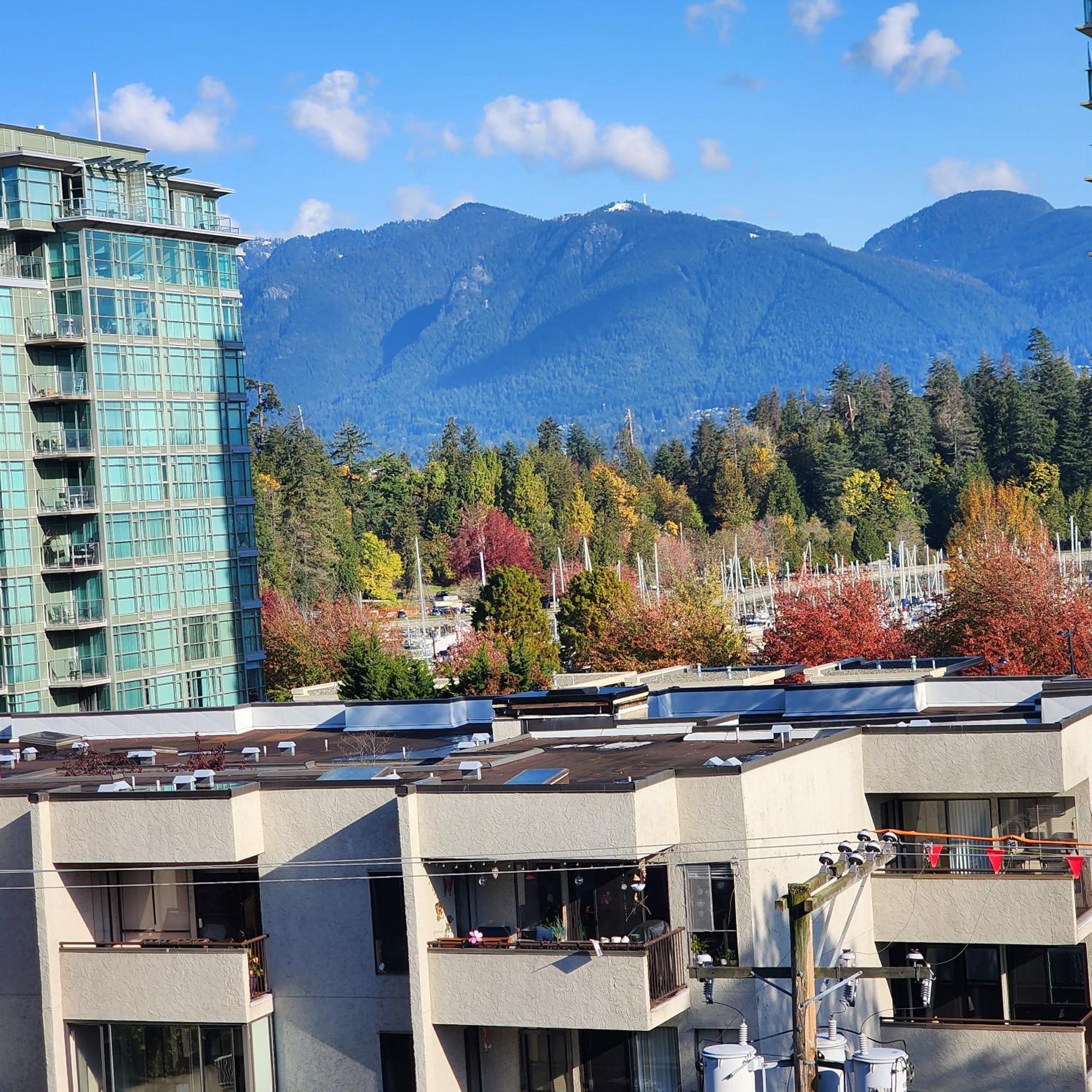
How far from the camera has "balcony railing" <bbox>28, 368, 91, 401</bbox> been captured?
2625 inches

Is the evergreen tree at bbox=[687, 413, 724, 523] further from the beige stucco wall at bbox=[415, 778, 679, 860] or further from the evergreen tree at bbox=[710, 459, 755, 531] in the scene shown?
the beige stucco wall at bbox=[415, 778, 679, 860]

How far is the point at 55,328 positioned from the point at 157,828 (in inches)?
1812

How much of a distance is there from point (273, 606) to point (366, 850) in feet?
247

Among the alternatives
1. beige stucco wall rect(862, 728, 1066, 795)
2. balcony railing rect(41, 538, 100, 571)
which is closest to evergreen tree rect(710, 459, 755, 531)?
balcony railing rect(41, 538, 100, 571)

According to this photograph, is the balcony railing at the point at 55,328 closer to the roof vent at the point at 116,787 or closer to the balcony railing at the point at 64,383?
the balcony railing at the point at 64,383

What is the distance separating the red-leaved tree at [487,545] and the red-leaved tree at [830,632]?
272 ft

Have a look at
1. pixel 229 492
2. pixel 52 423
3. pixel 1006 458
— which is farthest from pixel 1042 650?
pixel 1006 458

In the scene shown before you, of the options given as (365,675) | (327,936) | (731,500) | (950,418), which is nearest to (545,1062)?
(327,936)

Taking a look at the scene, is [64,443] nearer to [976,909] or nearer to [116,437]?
[116,437]

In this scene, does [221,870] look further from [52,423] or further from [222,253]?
[222,253]

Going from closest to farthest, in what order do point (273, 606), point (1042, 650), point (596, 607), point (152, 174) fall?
point (1042, 650) < point (152, 174) < point (596, 607) < point (273, 606)

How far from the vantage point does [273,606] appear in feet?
320

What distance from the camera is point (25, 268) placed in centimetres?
6588

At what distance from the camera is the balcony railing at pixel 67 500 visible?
66.9 m
